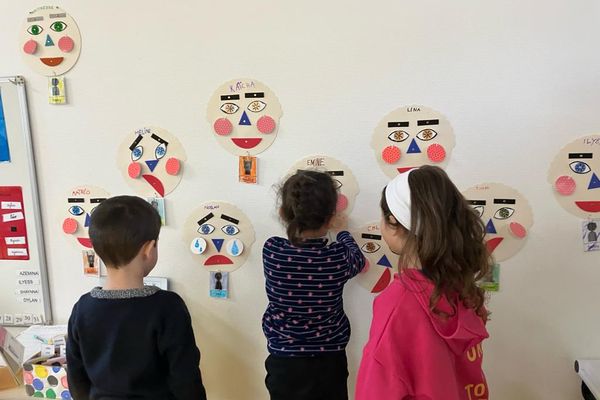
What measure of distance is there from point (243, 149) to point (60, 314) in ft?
3.09

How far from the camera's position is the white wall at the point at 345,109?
3.95ft

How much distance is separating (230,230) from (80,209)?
554 millimetres

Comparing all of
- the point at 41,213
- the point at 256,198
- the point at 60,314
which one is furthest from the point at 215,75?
the point at 60,314

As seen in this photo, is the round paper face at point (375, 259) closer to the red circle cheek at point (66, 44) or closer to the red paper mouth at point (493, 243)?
the red paper mouth at point (493, 243)

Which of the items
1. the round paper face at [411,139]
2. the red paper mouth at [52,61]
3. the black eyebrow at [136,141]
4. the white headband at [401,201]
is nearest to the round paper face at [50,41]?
the red paper mouth at [52,61]

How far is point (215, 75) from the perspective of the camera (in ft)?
4.50

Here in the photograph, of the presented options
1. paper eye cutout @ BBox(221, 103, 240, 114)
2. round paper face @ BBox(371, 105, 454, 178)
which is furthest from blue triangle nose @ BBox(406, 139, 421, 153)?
paper eye cutout @ BBox(221, 103, 240, 114)

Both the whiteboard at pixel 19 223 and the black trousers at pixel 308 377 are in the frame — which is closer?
the black trousers at pixel 308 377

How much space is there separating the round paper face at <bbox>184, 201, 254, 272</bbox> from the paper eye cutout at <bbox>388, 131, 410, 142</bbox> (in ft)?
1.71

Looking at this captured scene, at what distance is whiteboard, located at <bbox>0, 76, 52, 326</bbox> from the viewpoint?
151 cm

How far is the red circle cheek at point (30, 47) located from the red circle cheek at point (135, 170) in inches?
19.8

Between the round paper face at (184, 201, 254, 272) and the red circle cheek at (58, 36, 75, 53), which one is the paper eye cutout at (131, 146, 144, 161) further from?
the red circle cheek at (58, 36, 75, 53)

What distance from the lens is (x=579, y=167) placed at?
1.22m

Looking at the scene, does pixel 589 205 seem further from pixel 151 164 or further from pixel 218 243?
pixel 151 164
